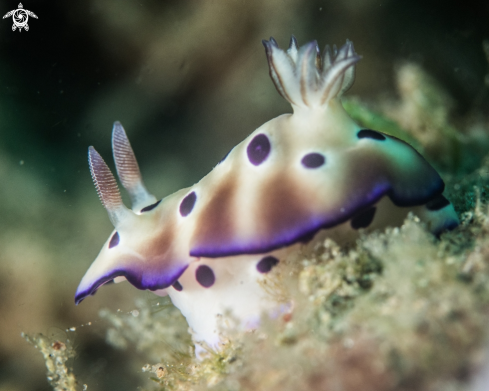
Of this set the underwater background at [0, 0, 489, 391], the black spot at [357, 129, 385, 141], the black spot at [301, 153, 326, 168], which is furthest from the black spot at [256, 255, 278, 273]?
the underwater background at [0, 0, 489, 391]

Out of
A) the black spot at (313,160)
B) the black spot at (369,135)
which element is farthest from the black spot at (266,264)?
the black spot at (369,135)

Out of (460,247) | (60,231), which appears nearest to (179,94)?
(60,231)

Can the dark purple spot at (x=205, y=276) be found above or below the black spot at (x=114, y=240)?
below

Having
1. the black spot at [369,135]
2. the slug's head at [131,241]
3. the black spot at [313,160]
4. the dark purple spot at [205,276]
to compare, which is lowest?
the dark purple spot at [205,276]

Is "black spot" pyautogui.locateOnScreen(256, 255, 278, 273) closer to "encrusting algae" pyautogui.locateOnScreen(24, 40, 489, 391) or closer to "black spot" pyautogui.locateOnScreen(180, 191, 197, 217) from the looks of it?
"encrusting algae" pyautogui.locateOnScreen(24, 40, 489, 391)

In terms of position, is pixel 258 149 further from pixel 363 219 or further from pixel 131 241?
pixel 131 241

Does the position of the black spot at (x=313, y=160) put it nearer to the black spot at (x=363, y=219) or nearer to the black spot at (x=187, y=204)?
the black spot at (x=363, y=219)

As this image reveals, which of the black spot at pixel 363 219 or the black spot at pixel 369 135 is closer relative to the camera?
the black spot at pixel 363 219
